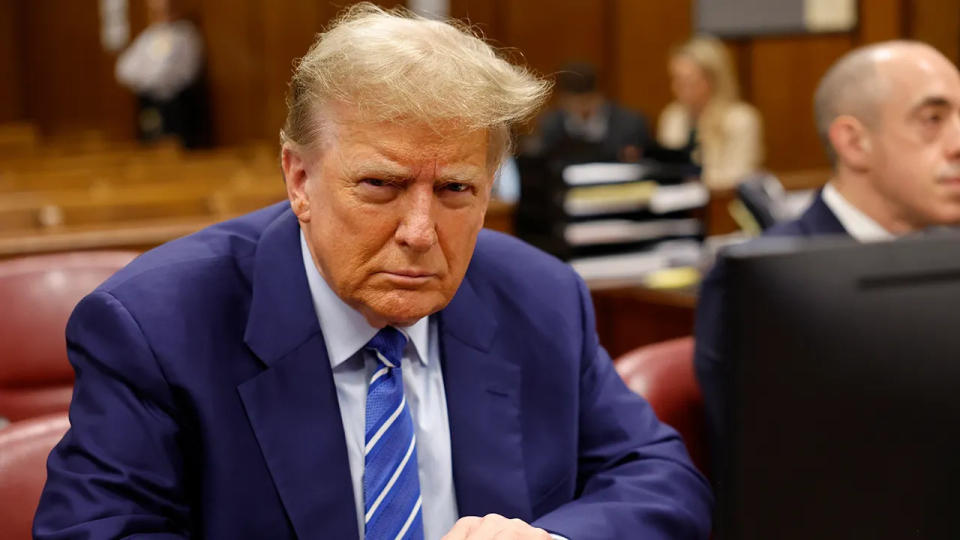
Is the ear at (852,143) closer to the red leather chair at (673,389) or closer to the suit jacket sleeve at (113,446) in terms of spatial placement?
the red leather chair at (673,389)

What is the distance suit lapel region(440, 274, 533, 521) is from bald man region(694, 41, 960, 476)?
0.66m

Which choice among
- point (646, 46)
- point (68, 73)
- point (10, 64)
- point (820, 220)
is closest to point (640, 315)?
point (820, 220)

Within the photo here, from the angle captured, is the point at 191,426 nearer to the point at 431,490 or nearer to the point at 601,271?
the point at 431,490

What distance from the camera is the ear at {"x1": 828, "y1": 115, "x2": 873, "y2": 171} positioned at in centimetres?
235

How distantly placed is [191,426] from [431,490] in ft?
1.04

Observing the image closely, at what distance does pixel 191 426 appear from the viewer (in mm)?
1435

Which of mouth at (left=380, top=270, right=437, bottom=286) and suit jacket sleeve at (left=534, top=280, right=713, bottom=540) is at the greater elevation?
mouth at (left=380, top=270, right=437, bottom=286)

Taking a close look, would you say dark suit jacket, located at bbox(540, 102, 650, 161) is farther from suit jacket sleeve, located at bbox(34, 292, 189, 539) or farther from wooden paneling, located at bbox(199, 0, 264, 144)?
suit jacket sleeve, located at bbox(34, 292, 189, 539)

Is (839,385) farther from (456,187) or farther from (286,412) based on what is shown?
(286,412)

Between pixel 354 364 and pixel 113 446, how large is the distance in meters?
0.33

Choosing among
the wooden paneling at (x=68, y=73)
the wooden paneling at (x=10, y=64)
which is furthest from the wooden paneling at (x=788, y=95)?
the wooden paneling at (x=10, y=64)

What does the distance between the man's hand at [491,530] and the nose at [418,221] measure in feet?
1.05

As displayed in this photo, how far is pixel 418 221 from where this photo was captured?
4.52 ft

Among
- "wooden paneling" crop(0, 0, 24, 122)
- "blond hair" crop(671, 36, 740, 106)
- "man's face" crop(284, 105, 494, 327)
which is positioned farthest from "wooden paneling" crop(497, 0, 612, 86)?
"wooden paneling" crop(0, 0, 24, 122)
